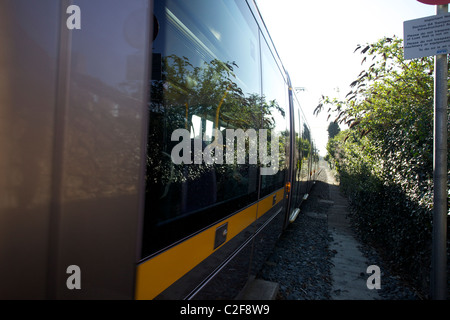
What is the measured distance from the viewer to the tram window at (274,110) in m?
3.61

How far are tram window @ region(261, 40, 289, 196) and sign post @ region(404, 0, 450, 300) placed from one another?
1.55 metres

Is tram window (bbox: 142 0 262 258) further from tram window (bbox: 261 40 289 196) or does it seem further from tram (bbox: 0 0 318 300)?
tram window (bbox: 261 40 289 196)

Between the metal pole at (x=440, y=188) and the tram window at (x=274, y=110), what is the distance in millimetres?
1732

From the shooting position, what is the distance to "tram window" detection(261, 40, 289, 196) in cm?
361

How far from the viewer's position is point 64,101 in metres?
1.04

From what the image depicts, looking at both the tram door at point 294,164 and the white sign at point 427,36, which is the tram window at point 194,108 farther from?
the tram door at point 294,164

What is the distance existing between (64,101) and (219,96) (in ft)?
4.19

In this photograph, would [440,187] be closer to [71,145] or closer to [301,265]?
[301,265]

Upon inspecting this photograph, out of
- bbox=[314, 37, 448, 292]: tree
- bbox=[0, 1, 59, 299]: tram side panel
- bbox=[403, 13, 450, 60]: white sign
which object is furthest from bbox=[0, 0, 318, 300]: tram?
bbox=[314, 37, 448, 292]: tree

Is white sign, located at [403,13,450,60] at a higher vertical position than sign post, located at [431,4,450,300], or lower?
higher

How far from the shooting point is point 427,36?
2697 millimetres

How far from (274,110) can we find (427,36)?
6.33ft

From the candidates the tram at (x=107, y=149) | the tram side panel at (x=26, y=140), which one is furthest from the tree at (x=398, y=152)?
the tram side panel at (x=26, y=140)
